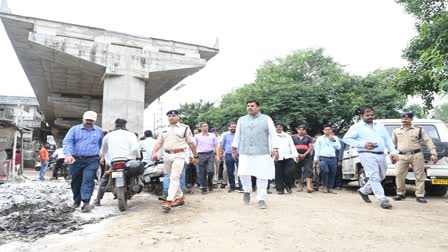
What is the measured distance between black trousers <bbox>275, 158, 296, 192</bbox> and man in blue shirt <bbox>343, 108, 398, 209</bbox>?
82.9 inches

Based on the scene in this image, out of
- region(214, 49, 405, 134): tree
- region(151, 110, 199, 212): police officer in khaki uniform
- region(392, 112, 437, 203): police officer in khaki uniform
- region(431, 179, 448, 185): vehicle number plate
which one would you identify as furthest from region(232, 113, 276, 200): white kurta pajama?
region(214, 49, 405, 134): tree

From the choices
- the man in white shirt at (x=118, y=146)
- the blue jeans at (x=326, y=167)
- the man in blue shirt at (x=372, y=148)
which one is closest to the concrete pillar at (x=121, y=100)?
the man in white shirt at (x=118, y=146)

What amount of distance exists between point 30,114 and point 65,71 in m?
29.5

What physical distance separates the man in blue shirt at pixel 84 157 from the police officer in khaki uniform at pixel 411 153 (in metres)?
5.71

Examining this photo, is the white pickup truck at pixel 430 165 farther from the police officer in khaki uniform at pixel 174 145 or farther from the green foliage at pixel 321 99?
the green foliage at pixel 321 99

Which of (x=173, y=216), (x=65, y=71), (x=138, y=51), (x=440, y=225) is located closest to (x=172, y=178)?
(x=173, y=216)

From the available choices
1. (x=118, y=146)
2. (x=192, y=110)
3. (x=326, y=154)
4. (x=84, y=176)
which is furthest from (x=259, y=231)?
(x=192, y=110)

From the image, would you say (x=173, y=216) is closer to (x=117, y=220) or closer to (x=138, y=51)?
(x=117, y=220)

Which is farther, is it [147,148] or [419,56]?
[419,56]

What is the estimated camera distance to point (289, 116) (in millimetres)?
20500

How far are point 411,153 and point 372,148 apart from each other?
1493 millimetres

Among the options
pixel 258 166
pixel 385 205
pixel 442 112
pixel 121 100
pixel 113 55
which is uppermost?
pixel 442 112

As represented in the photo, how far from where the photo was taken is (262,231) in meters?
4.05

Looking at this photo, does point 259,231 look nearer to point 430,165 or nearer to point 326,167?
point 326,167
